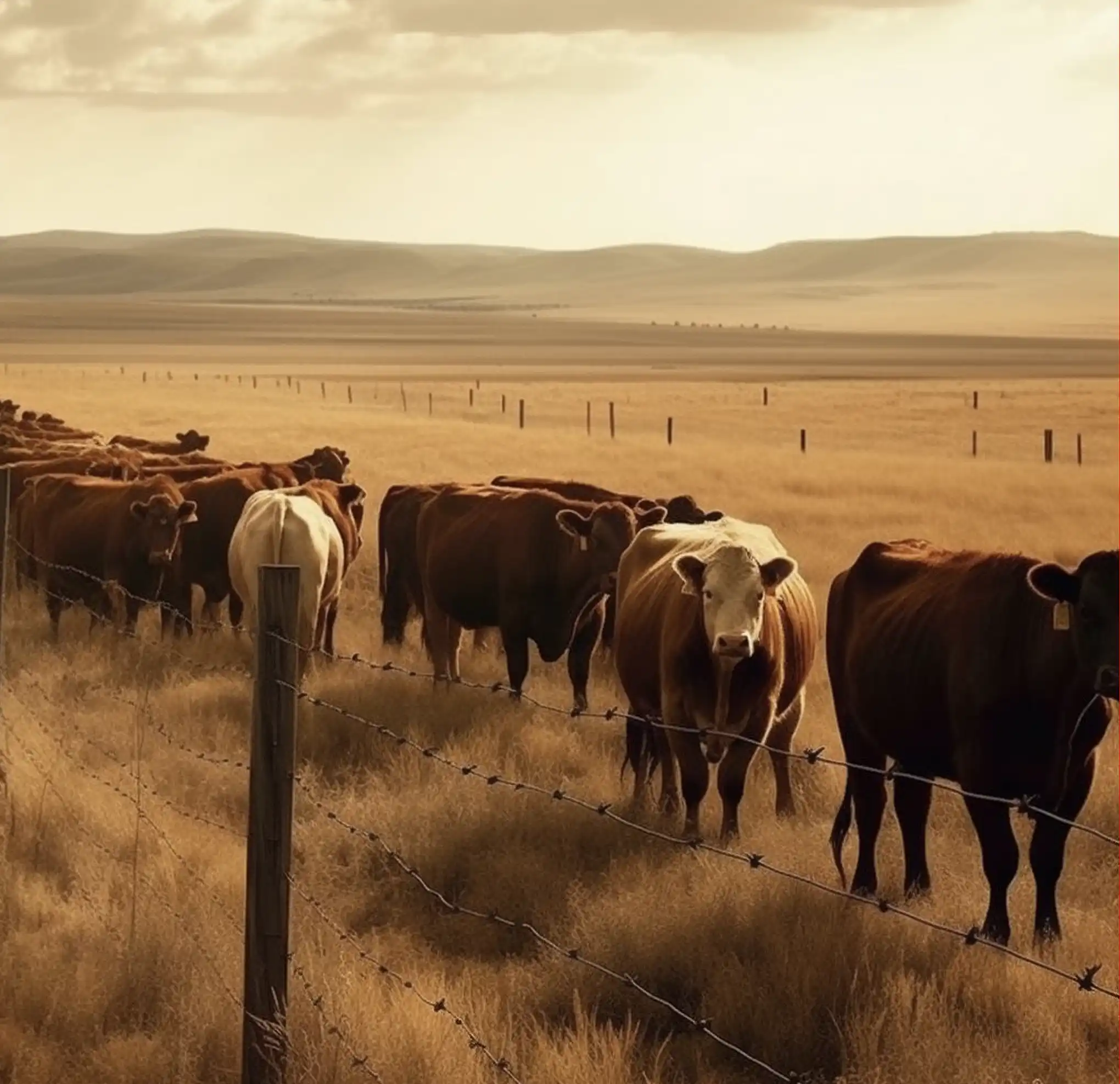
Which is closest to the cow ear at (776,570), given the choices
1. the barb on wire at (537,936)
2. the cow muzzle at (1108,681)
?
the barb on wire at (537,936)

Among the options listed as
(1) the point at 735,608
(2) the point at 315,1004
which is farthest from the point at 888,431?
(2) the point at 315,1004

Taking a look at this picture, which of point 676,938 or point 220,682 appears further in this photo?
point 220,682

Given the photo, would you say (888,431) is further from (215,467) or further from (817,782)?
(817,782)

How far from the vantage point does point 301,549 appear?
515 inches

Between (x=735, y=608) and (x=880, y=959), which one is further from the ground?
(x=735, y=608)

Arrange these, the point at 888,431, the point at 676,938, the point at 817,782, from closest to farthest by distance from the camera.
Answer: the point at 676,938, the point at 817,782, the point at 888,431

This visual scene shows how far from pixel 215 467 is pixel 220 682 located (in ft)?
22.1

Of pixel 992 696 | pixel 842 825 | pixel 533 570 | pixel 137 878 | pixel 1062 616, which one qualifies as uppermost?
pixel 1062 616

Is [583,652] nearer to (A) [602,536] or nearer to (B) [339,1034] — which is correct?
(A) [602,536]

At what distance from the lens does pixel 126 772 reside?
9.02 meters

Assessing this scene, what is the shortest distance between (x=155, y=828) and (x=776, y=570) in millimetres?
3053

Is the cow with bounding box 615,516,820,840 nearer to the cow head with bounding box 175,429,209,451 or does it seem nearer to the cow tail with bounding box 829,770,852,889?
the cow tail with bounding box 829,770,852,889

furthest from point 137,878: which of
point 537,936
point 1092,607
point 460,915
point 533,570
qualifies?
point 533,570

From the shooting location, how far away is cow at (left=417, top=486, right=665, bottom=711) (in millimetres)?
11906
